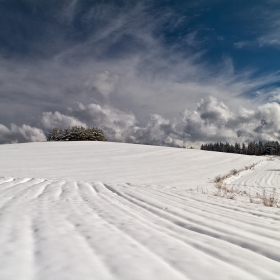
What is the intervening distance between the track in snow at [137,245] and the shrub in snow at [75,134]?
54.9 meters

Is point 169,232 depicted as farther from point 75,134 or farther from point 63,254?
point 75,134

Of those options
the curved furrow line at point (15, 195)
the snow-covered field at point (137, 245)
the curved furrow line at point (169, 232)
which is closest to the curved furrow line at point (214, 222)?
the snow-covered field at point (137, 245)

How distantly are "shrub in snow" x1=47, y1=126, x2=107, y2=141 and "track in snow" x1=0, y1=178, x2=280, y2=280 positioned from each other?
5491cm

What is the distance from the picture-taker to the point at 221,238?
2652mm

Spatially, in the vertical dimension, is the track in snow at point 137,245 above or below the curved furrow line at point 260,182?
above

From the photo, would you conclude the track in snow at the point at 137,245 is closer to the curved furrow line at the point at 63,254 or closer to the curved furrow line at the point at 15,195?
the curved furrow line at the point at 63,254

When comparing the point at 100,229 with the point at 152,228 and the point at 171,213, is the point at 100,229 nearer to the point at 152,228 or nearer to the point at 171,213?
the point at 152,228

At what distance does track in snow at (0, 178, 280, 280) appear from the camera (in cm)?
177

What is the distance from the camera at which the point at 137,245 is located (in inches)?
93.4

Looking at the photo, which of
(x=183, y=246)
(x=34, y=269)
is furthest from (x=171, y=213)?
(x=34, y=269)

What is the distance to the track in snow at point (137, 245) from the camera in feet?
5.81

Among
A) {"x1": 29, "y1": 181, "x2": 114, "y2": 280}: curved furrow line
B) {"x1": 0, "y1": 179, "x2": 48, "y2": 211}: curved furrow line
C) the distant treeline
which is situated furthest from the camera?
the distant treeline

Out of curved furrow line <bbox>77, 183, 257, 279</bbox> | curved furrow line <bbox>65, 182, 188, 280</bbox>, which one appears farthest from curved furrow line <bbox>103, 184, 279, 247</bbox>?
curved furrow line <bbox>65, 182, 188, 280</bbox>

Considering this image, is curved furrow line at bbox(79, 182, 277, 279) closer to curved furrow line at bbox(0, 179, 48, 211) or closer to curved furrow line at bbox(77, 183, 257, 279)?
curved furrow line at bbox(77, 183, 257, 279)
